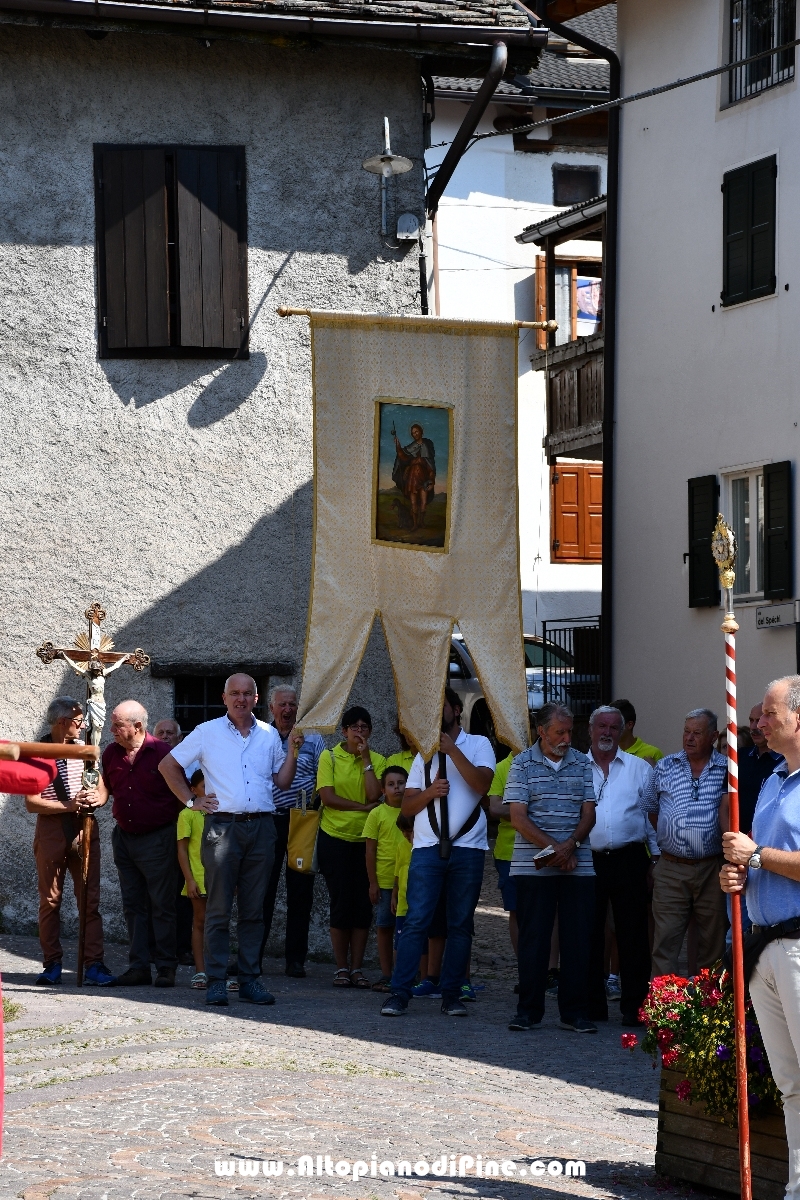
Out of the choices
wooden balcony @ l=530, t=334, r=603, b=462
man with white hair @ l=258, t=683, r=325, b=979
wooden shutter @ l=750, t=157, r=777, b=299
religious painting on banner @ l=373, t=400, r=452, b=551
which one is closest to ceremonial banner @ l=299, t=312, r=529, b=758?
religious painting on banner @ l=373, t=400, r=452, b=551

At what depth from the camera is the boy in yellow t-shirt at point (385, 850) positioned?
41.1ft

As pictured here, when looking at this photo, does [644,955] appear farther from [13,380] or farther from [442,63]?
[442,63]

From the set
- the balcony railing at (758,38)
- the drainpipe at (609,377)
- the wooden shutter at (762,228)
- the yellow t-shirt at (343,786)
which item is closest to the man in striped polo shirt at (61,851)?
the yellow t-shirt at (343,786)

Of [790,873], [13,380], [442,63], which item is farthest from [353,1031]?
[442,63]

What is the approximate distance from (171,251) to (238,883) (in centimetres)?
597

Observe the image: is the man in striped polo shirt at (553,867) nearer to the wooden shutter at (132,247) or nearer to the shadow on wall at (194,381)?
the shadow on wall at (194,381)

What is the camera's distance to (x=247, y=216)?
49.6 ft

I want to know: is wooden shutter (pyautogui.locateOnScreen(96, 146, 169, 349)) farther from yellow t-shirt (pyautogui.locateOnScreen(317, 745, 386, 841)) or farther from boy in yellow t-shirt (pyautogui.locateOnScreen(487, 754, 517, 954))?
boy in yellow t-shirt (pyautogui.locateOnScreen(487, 754, 517, 954))

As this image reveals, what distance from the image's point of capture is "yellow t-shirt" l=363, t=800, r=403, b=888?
1258 centimetres

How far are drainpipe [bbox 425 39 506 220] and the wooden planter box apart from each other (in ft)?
31.2

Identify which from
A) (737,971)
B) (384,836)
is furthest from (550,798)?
(737,971)

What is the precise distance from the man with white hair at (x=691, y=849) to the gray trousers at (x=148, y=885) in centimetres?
335

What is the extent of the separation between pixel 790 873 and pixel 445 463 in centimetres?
736

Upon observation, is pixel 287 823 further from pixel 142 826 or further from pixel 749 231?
pixel 749 231
